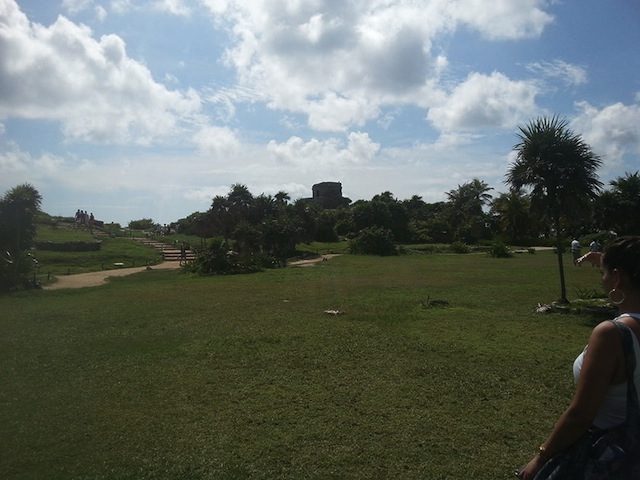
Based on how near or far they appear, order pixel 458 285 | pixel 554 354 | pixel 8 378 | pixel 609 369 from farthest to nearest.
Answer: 1. pixel 458 285
2. pixel 554 354
3. pixel 8 378
4. pixel 609 369

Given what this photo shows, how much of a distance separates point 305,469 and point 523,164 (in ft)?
36.7

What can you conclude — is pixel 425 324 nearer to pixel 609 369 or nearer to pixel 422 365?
pixel 422 365

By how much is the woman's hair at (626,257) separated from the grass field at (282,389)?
9.20 feet

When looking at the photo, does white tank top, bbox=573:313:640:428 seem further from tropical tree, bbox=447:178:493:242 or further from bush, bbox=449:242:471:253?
tropical tree, bbox=447:178:493:242

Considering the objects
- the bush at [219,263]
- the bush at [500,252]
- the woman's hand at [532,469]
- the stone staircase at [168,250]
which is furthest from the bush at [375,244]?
the woman's hand at [532,469]

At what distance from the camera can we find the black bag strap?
1.73 m

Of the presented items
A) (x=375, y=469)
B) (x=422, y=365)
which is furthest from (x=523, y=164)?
(x=375, y=469)

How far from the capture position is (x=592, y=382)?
5.77 feet

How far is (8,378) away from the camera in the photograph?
6.82 metres

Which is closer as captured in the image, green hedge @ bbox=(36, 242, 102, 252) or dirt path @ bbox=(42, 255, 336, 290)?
dirt path @ bbox=(42, 255, 336, 290)

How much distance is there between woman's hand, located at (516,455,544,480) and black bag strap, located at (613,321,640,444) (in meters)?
0.36

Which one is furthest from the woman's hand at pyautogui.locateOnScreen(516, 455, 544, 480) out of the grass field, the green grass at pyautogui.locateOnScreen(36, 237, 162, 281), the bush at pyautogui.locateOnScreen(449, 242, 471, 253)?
the bush at pyautogui.locateOnScreen(449, 242, 471, 253)

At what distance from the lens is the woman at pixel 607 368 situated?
174 centimetres

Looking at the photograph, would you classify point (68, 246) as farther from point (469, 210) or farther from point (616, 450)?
point (469, 210)
